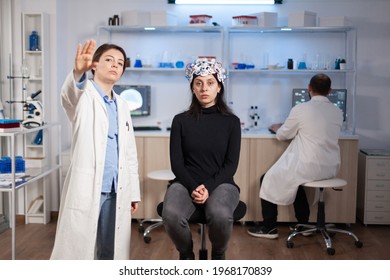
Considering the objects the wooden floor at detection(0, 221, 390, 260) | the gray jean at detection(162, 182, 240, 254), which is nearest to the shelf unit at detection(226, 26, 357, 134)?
the wooden floor at detection(0, 221, 390, 260)

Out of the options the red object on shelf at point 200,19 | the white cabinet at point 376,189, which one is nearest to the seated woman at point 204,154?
the red object on shelf at point 200,19

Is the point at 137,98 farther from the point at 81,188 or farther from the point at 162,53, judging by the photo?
the point at 81,188

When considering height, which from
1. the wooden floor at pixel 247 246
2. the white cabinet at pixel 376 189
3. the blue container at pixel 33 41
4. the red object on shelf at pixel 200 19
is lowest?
the wooden floor at pixel 247 246

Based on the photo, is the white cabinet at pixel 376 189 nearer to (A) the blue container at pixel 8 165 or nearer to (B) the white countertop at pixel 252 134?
(B) the white countertop at pixel 252 134

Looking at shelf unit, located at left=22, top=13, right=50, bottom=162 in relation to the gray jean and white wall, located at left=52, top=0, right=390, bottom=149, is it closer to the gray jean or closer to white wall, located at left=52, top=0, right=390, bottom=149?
white wall, located at left=52, top=0, right=390, bottom=149

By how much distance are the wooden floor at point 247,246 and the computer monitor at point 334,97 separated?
100 cm

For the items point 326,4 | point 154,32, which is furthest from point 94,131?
point 326,4

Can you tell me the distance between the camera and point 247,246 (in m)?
3.83

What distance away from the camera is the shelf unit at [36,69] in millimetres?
4320

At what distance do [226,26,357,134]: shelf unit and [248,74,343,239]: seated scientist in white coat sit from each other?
0.84 metres

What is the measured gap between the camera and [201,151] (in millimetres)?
2588

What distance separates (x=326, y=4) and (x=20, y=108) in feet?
8.74

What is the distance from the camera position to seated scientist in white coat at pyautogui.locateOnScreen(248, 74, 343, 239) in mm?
3799
